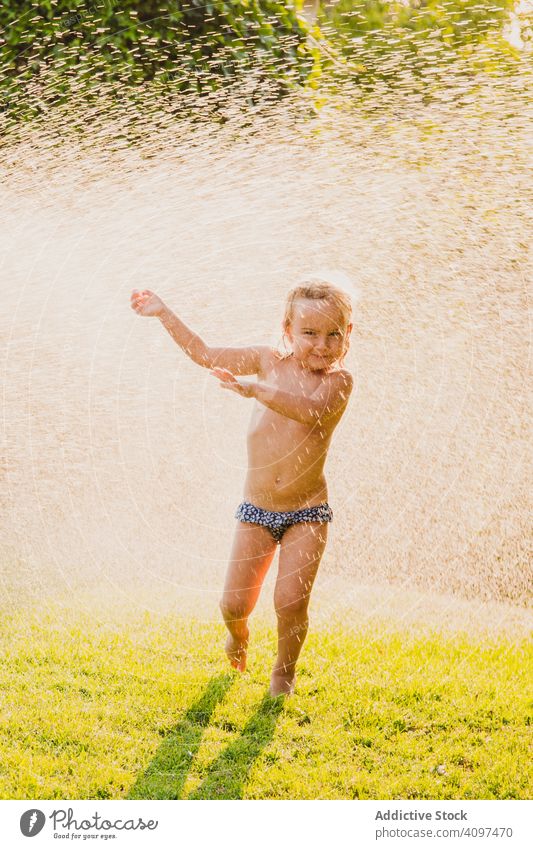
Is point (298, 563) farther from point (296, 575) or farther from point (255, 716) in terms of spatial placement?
point (255, 716)

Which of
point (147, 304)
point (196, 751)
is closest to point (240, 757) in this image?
point (196, 751)

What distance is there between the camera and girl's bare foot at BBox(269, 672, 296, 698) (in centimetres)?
302

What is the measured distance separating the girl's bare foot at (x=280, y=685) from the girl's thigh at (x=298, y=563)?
1.10 ft

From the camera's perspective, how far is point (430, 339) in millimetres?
5422

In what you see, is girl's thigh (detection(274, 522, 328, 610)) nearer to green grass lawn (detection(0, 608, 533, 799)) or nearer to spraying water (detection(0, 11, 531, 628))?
green grass lawn (detection(0, 608, 533, 799))

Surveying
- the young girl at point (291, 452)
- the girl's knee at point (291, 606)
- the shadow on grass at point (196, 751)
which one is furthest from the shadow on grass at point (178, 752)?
the girl's knee at point (291, 606)

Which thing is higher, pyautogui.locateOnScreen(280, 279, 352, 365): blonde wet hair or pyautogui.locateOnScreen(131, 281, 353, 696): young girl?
pyautogui.locateOnScreen(280, 279, 352, 365): blonde wet hair

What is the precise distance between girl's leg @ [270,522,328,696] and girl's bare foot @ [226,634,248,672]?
0.21 metres

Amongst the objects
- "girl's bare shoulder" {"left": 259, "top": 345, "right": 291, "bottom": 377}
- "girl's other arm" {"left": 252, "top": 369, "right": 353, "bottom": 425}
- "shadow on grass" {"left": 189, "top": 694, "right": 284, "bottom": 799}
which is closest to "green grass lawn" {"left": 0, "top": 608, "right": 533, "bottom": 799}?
"shadow on grass" {"left": 189, "top": 694, "right": 284, "bottom": 799}

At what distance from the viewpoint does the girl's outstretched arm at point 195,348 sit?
2.66 m

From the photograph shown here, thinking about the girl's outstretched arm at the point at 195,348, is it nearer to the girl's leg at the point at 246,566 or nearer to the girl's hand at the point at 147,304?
the girl's hand at the point at 147,304

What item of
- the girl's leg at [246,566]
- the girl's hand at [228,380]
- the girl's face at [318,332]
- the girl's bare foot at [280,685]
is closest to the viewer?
the girl's hand at [228,380]

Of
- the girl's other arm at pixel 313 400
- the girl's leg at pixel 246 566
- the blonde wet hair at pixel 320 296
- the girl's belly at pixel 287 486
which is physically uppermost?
the blonde wet hair at pixel 320 296
